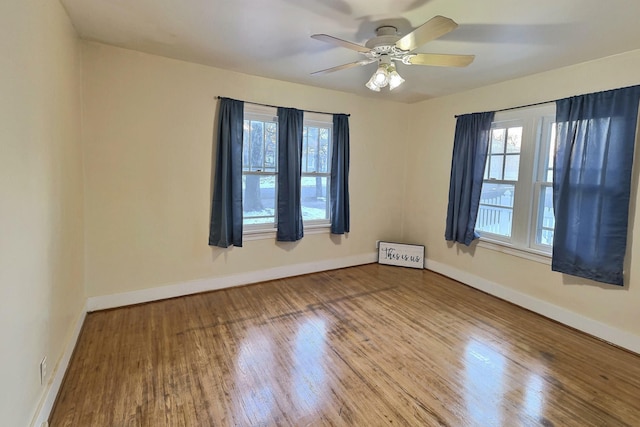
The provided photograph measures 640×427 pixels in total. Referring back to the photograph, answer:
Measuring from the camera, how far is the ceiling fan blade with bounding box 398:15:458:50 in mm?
1764

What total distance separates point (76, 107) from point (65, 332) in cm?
184

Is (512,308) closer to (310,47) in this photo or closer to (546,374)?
(546,374)

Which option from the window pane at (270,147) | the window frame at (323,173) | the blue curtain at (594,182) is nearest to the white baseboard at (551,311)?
the blue curtain at (594,182)

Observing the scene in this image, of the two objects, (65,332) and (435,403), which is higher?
(65,332)

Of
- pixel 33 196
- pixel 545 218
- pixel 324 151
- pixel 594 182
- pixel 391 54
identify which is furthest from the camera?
pixel 324 151

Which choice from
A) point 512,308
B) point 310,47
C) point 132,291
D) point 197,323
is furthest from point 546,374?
point 132,291

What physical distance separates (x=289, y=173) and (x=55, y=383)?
287cm

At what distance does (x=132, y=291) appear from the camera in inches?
131

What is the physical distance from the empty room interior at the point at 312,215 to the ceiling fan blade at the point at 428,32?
16 millimetres

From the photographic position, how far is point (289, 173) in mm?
4020

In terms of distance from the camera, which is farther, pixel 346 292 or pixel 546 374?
pixel 346 292

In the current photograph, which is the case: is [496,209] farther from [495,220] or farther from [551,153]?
[551,153]

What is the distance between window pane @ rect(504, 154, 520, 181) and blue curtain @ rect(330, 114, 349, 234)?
6.48 ft

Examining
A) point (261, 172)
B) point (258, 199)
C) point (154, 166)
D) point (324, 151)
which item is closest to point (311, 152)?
point (324, 151)
